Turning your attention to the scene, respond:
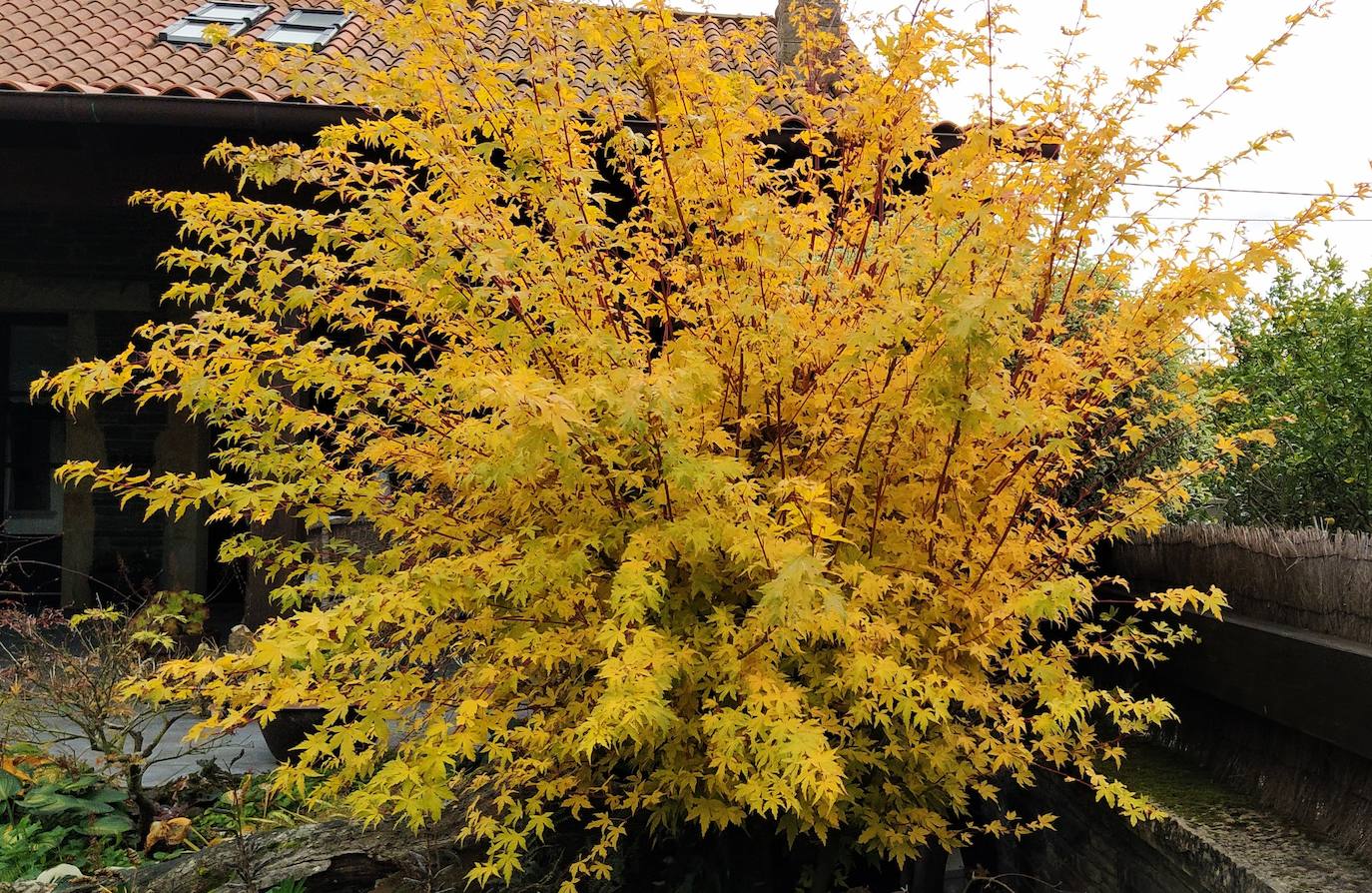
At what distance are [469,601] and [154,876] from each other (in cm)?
173

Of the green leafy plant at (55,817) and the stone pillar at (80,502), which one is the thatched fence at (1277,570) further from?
the stone pillar at (80,502)

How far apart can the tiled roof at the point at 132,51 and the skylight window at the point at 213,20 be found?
0.11 m

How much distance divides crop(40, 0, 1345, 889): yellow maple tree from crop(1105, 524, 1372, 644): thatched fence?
42 centimetres

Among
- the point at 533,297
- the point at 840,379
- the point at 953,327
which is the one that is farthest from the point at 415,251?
the point at 953,327

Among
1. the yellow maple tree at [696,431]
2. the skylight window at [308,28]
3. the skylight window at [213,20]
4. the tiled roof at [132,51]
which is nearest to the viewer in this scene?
the yellow maple tree at [696,431]

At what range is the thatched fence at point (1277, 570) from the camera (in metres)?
2.85

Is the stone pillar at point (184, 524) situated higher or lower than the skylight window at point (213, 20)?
lower

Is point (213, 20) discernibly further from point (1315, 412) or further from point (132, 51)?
point (1315, 412)

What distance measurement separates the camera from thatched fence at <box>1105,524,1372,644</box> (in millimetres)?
2850

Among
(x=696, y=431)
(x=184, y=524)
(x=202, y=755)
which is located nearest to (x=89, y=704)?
(x=202, y=755)

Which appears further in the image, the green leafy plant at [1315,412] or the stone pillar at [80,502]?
the stone pillar at [80,502]

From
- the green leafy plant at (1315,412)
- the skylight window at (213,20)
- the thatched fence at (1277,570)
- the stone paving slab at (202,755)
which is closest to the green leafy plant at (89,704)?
the stone paving slab at (202,755)

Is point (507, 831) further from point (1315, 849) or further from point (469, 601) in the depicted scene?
point (1315, 849)

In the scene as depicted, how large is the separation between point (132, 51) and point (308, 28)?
1.43 meters
